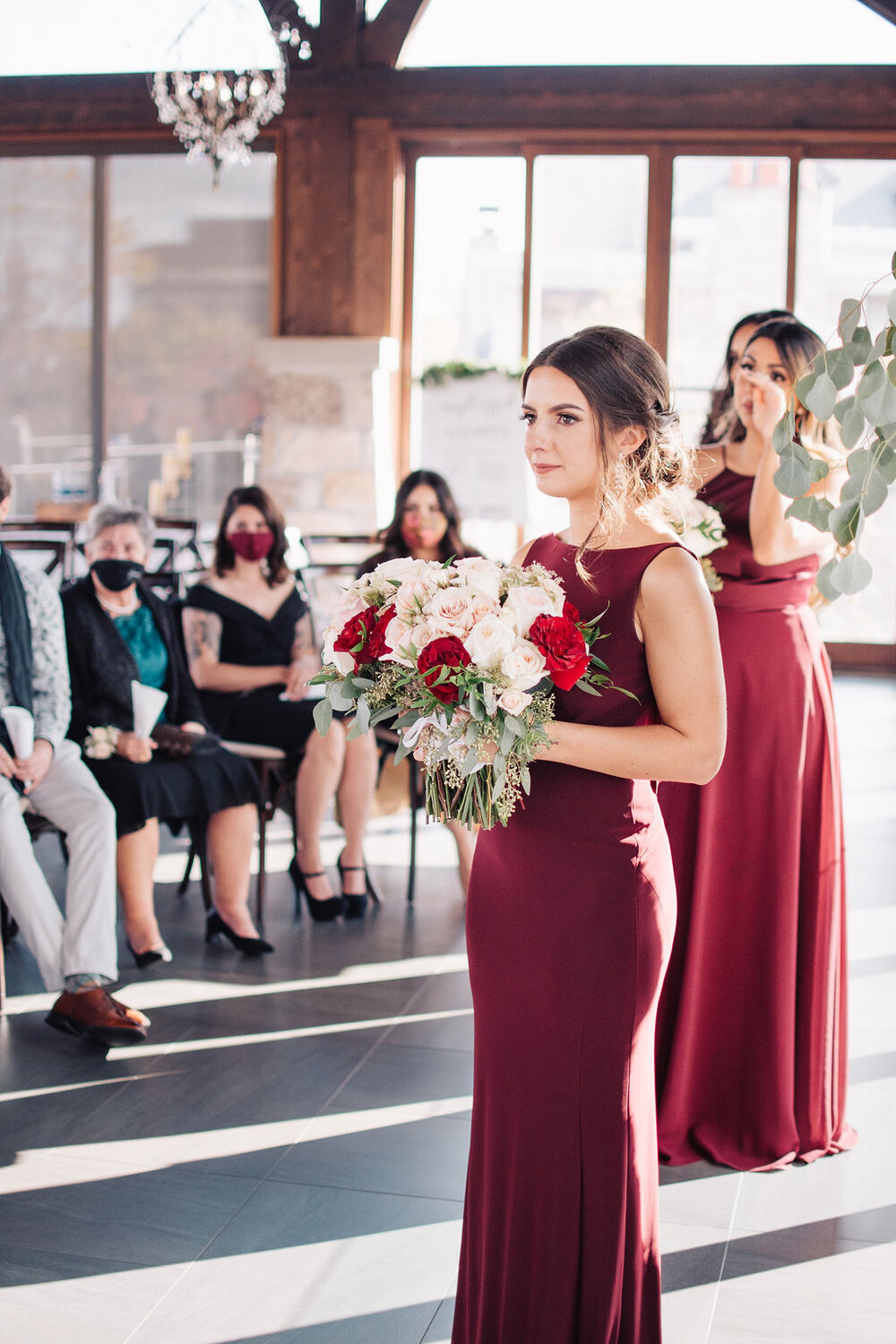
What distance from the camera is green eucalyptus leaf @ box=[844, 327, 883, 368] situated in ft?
4.48

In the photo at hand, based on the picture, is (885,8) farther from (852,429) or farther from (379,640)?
(852,429)

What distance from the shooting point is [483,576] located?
1768 mm

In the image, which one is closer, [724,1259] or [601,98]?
[724,1259]

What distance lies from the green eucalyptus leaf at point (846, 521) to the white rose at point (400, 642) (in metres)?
0.58

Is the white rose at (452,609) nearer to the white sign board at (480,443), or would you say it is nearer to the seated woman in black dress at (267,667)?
the seated woman in black dress at (267,667)

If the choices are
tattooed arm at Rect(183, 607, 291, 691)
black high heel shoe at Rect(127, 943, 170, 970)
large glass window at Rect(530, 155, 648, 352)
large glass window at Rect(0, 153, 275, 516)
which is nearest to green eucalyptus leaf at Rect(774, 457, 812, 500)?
black high heel shoe at Rect(127, 943, 170, 970)

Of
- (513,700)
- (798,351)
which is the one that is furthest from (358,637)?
(798,351)

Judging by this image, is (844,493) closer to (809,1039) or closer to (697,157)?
(809,1039)

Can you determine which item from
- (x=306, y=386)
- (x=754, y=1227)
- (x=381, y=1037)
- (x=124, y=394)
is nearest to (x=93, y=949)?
(x=381, y=1037)

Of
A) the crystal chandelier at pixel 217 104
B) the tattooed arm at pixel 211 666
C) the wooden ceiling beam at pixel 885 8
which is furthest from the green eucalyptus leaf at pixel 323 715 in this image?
the wooden ceiling beam at pixel 885 8

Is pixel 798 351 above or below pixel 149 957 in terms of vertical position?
above

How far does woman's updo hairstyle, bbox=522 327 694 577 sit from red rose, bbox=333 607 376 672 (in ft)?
1.01

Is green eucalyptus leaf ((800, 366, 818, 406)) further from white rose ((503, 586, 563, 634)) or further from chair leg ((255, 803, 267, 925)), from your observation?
chair leg ((255, 803, 267, 925))

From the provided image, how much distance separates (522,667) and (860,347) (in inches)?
21.6
